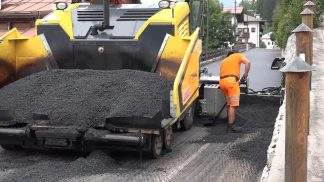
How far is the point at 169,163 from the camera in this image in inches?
219

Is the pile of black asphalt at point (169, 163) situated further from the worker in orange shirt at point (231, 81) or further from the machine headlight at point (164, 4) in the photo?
the machine headlight at point (164, 4)

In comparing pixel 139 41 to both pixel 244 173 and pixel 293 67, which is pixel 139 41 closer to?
pixel 244 173

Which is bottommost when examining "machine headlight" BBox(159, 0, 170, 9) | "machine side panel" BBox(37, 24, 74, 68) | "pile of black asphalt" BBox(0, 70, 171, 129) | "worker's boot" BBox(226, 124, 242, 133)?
"worker's boot" BBox(226, 124, 242, 133)

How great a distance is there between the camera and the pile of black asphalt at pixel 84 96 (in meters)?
5.39

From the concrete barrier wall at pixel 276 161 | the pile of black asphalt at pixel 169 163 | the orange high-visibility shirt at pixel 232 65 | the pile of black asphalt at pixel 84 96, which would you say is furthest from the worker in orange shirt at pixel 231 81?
the concrete barrier wall at pixel 276 161

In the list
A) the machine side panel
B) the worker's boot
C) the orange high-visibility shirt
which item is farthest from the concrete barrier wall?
the machine side panel

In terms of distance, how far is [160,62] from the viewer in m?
6.39

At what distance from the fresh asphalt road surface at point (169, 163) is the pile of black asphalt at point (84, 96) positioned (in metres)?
0.47

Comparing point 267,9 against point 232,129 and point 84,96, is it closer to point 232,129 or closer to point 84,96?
point 232,129

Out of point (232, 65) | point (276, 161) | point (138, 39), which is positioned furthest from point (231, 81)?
point (276, 161)

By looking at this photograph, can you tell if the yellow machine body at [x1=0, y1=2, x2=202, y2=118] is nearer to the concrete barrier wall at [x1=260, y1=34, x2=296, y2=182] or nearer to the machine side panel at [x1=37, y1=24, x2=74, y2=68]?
the machine side panel at [x1=37, y1=24, x2=74, y2=68]

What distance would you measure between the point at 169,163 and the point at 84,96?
1216 millimetres

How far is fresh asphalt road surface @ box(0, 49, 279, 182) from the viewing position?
4941mm

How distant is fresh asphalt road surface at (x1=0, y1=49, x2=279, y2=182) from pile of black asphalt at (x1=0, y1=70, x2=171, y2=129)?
0.47 meters
